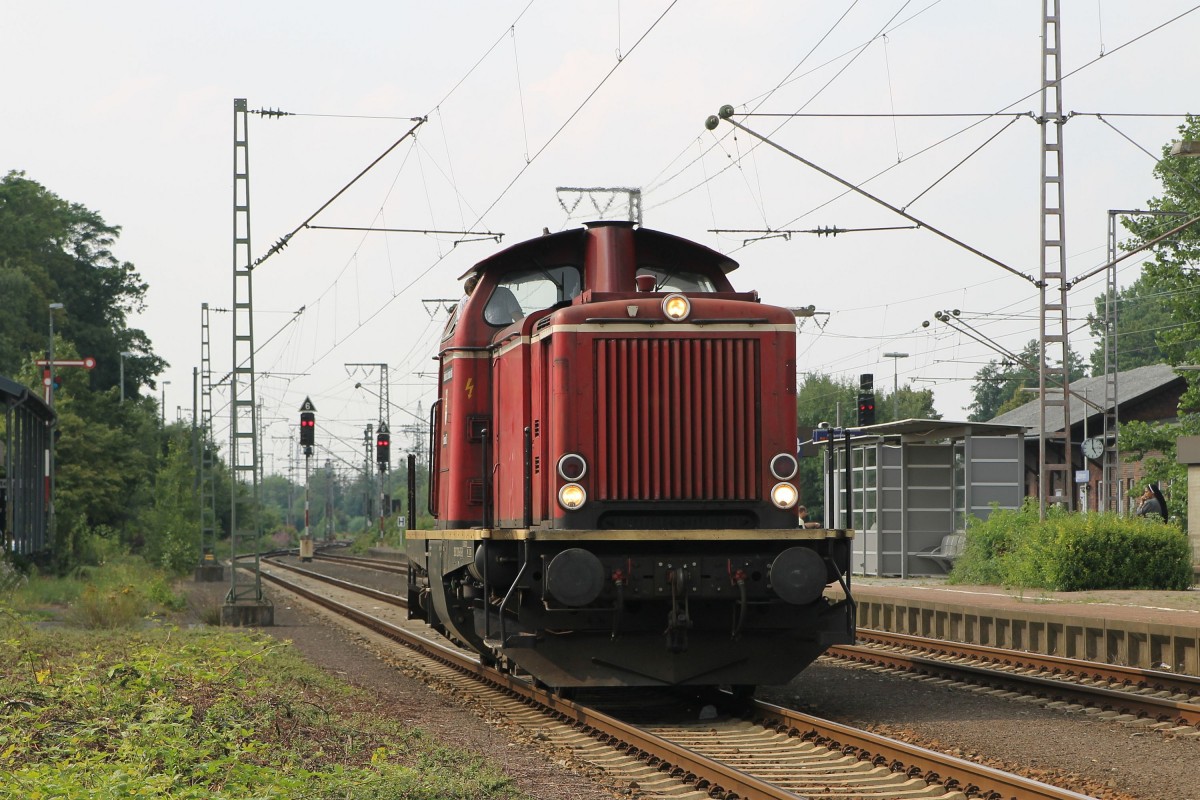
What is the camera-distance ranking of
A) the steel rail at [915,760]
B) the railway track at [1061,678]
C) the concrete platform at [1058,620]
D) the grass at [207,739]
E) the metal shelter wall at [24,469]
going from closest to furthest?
the grass at [207,739] → the steel rail at [915,760] → the railway track at [1061,678] → the concrete platform at [1058,620] → the metal shelter wall at [24,469]

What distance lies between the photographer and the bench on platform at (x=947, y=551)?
25.6m

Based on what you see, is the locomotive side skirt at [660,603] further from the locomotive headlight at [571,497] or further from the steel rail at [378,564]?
the steel rail at [378,564]

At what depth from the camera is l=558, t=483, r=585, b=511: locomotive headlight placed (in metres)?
9.84

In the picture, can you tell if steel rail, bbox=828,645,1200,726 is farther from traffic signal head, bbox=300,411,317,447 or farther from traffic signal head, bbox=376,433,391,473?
traffic signal head, bbox=376,433,391,473

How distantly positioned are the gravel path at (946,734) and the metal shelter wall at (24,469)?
14618 mm

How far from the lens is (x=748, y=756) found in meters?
8.58

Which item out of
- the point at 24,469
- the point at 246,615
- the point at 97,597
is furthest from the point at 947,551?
the point at 24,469

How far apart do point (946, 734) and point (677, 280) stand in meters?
4.33

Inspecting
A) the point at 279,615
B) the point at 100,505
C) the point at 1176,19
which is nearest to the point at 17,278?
the point at 100,505

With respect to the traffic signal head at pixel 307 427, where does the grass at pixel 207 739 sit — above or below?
below

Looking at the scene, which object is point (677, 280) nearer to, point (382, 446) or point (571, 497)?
point (571, 497)

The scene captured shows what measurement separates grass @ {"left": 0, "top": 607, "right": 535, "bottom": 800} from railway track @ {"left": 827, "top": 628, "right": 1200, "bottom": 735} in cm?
506

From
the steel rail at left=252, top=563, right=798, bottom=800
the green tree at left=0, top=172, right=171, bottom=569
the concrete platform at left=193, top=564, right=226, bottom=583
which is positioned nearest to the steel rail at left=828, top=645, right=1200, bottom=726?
the steel rail at left=252, top=563, right=798, bottom=800

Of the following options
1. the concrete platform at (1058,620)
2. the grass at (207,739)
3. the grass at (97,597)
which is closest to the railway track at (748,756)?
the grass at (207,739)
